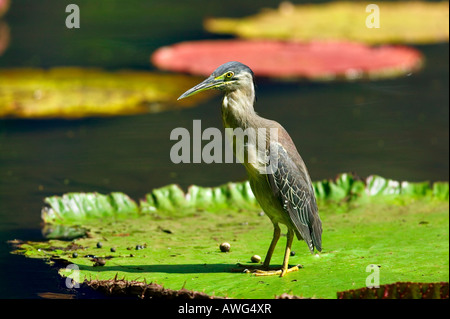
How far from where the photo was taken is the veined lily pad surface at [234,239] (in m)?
5.21

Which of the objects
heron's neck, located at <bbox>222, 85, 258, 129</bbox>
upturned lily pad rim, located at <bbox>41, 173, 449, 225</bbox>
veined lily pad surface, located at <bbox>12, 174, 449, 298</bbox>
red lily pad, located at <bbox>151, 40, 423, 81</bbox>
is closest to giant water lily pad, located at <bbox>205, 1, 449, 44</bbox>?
red lily pad, located at <bbox>151, 40, 423, 81</bbox>

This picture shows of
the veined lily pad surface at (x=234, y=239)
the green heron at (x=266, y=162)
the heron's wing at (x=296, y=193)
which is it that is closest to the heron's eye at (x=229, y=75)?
the green heron at (x=266, y=162)

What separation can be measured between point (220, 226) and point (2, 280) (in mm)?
1791

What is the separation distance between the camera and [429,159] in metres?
9.00

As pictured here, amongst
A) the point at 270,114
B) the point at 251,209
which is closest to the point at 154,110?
the point at 270,114

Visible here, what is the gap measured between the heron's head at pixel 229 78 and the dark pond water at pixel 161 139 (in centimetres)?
175

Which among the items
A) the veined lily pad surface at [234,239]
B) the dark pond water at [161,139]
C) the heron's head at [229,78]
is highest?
the heron's head at [229,78]

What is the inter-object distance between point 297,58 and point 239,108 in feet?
24.5

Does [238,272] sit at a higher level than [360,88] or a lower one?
lower

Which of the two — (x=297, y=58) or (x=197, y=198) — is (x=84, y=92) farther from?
(x=197, y=198)

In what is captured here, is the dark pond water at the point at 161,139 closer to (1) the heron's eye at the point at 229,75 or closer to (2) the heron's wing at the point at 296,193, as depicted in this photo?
(2) the heron's wing at the point at 296,193

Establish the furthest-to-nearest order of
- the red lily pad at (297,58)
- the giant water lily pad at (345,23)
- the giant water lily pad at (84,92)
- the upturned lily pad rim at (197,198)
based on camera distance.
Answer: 1. the giant water lily pad at (345,23)
2. the red lily pad at (297,58)
3. the giant water lily pad at (84,92)
4. the upturned lily pad rim at (197,198)

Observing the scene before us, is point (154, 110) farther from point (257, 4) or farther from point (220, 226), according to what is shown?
point (257, 4)

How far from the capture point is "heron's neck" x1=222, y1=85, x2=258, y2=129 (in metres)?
5.47
